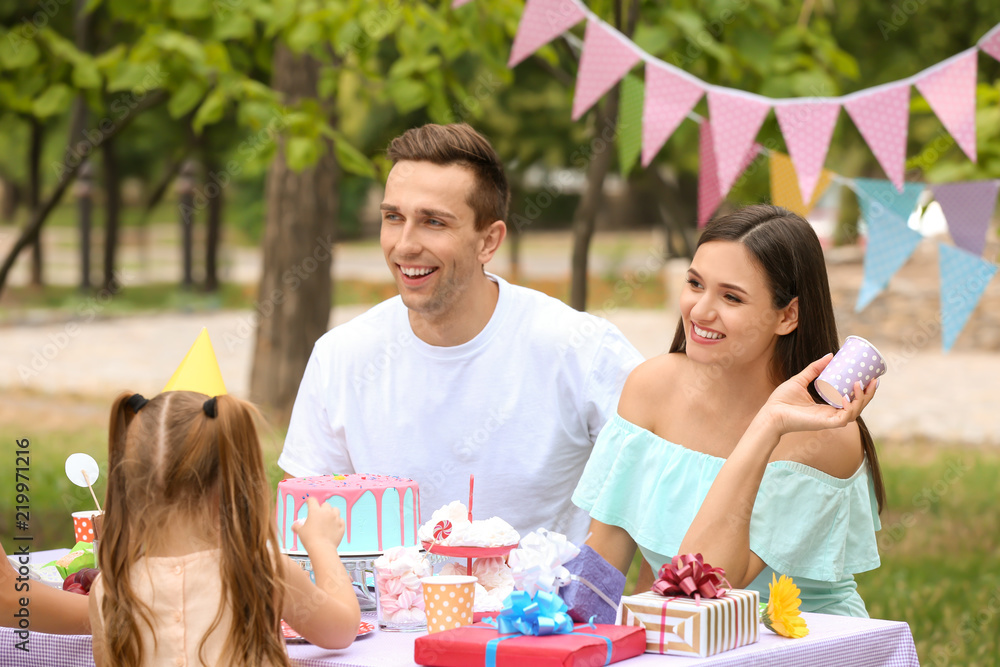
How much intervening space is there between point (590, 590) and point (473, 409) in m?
1.23

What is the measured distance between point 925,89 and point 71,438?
727 cm

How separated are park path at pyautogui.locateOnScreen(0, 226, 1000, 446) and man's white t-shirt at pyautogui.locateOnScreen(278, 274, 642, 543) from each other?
663 cm

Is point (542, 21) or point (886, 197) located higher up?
point (542, 21)

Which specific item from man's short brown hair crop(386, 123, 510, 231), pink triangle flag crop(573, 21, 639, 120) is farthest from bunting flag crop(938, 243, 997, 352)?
man's short brown hair crop(386, 123, 510, 231)

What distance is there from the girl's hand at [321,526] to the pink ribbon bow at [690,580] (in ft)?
2.16

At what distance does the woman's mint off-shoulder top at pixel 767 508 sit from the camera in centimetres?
281

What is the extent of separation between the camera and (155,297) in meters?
22.0

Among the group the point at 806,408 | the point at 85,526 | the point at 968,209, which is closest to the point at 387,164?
the point at 968,209

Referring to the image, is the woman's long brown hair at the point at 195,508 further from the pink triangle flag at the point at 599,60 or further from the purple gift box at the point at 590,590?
the pink triangle flag at the point at 599,60

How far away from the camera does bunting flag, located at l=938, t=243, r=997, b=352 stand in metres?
4.75

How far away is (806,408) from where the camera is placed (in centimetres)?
261

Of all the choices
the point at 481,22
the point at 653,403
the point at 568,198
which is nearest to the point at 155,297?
the point at 568,198

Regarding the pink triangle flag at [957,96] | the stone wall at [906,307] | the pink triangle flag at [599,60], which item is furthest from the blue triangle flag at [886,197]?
the stone wall at [906,307]

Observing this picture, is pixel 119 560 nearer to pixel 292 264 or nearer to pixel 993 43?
pixel 993 43
